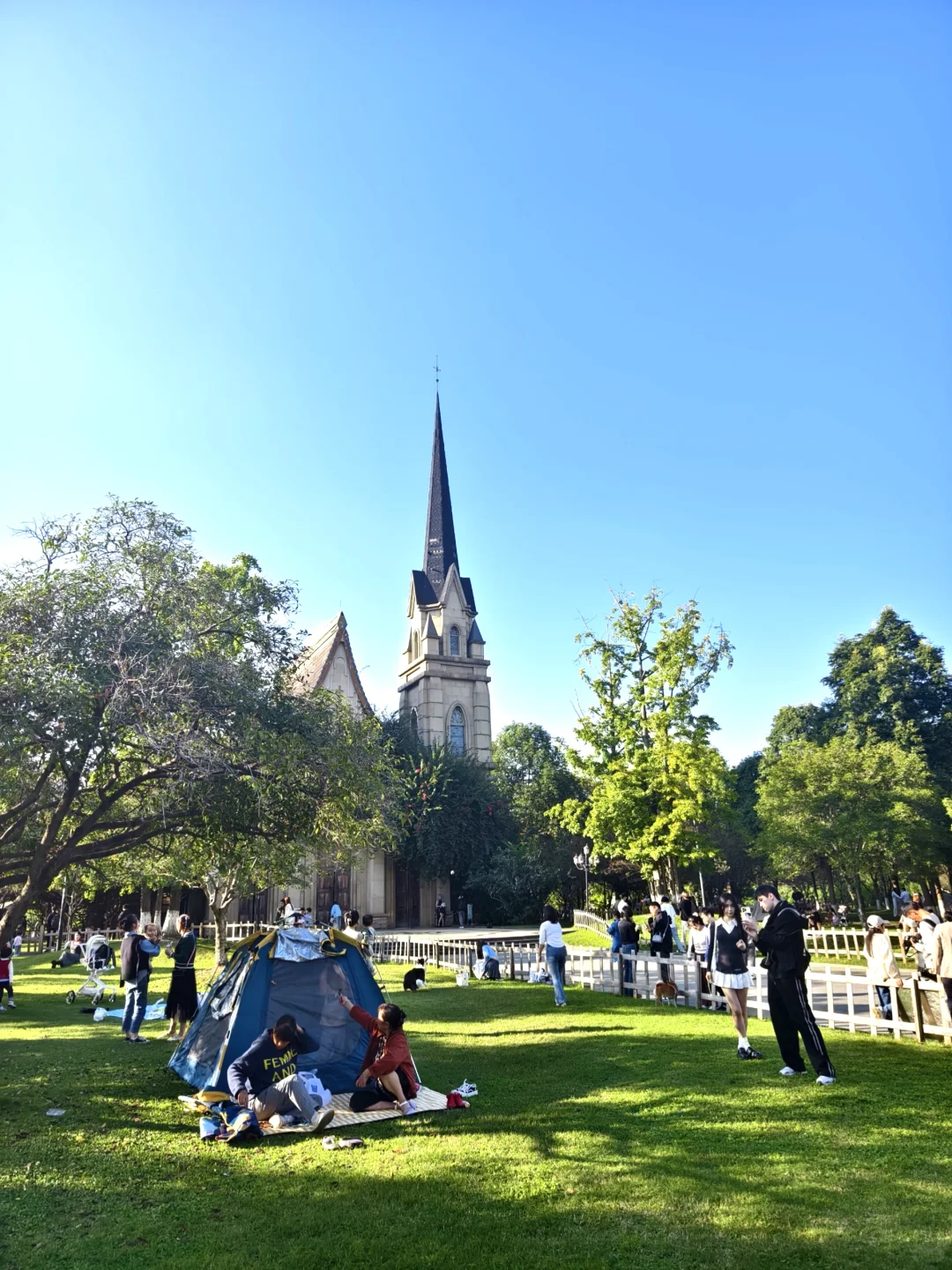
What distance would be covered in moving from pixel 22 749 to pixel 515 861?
33.9 m

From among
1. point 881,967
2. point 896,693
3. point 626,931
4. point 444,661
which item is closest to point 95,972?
point 626,931

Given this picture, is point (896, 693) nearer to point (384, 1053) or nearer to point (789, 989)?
point (789, 989)

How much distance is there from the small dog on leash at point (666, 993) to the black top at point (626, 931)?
2885 millimetres

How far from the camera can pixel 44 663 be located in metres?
10.8

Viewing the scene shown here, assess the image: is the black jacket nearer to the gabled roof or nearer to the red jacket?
the red jacket

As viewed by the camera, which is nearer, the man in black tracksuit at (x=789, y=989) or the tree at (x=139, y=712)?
the man in black tracksuit at (x=789, y=989)

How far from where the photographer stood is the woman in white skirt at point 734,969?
31.9ft

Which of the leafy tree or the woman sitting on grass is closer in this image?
the woman sitting on grass

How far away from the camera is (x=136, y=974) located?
12500 millimetres

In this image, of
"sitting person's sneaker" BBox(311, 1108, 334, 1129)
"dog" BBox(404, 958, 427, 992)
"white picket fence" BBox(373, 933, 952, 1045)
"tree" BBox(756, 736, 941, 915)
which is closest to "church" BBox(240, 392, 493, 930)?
"white picket fence" BBox(373, 933, 952, 1045)

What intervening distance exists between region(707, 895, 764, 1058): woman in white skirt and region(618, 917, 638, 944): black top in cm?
783

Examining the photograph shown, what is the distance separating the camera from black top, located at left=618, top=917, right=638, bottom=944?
58.1ft

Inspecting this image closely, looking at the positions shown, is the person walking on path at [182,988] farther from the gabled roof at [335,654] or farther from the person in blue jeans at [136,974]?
the gabled roof at [335,654]

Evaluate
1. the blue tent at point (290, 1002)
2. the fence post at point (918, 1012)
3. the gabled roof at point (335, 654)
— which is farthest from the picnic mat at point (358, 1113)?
the gabled roof at point (335, 654)
